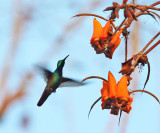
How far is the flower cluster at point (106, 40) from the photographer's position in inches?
141

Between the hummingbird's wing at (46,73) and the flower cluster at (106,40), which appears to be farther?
the hummingbird's wing at (46,73)

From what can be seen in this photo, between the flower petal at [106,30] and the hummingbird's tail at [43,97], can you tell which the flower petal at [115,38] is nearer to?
the flower petal at [106,30]

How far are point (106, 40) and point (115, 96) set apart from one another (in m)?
0.43

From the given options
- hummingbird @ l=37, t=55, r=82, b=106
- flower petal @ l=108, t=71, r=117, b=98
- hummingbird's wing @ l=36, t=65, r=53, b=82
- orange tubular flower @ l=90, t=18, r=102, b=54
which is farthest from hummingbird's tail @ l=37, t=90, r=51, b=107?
flower petal @ l=108, t=71, r=117, b=98

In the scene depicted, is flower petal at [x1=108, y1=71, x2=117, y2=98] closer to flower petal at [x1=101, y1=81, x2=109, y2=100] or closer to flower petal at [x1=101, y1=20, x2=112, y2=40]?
flower petal at [x1=101, y1=81, x2=109, y2=100]

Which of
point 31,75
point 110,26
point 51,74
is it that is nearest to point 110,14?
point 110,26

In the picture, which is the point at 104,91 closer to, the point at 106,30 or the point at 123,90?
the point at 123,90

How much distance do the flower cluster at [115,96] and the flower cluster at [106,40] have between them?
0.63ft

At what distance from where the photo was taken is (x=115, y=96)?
3541 mm

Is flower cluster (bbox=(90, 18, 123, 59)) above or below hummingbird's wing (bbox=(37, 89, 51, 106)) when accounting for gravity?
above

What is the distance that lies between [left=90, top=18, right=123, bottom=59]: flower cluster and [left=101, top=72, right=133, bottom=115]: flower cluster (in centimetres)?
19

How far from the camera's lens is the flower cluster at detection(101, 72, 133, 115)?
136 inches

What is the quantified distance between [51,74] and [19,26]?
4617 millimetres

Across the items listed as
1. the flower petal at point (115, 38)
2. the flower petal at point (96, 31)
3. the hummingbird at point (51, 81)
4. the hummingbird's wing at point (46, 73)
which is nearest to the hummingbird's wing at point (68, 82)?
the hummingbird at point (51, 81)
